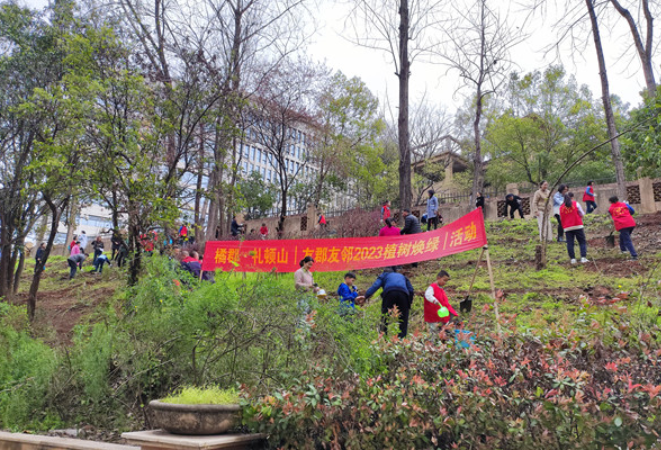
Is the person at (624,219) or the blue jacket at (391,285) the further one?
the person at (624,219)

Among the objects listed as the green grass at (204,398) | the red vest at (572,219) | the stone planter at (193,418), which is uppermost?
the red vest at (572,219)

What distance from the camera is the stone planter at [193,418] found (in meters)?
3.22

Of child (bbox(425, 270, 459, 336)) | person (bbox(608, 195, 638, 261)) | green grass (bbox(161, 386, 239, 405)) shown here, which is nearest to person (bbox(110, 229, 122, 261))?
child (bbox(425, 270, 459, 336))

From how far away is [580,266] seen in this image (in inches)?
445

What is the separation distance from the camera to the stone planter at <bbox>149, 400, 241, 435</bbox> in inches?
127

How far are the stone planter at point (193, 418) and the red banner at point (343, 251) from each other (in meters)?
6.41

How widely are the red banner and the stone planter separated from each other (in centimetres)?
641

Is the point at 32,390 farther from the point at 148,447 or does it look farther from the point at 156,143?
the point at 156,143

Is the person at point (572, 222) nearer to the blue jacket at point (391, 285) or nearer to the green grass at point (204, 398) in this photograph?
the blue jacket at point (391, 285)

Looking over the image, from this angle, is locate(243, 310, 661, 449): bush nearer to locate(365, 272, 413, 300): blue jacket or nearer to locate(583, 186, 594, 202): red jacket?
locate(365, 272, 413, 300): blue jacket

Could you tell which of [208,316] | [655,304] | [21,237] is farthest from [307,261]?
[21,237]

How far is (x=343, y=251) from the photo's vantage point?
36.1 feet

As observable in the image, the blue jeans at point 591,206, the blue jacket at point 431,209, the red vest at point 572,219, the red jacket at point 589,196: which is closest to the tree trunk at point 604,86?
the red jacket at point 589,196

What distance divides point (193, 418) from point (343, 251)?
788cm
